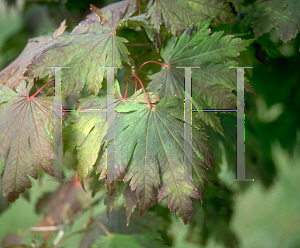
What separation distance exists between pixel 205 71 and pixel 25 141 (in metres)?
0.40

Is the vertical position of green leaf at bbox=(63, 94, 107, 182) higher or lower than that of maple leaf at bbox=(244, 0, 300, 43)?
lower

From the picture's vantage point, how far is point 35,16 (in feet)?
3.37

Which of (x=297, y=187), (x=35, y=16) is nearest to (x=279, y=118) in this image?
(x=35, y=16)

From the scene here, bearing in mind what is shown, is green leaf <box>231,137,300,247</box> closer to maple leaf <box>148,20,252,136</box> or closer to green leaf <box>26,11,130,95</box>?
maple leaf <box>148,20,252,136</box>

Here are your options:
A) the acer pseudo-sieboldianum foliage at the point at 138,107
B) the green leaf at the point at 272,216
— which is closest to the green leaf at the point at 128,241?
the acer pseudo-sieboldianum foliage at the point at 138,107

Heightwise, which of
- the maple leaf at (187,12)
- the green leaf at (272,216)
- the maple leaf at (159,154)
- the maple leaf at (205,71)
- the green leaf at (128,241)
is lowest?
the green leaf at (272,216)

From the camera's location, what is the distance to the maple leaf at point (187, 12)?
539mm

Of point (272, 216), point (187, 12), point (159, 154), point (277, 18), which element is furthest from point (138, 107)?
point (272, 216)

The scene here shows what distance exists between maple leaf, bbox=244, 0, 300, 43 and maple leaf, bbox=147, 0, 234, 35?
12 centimetres

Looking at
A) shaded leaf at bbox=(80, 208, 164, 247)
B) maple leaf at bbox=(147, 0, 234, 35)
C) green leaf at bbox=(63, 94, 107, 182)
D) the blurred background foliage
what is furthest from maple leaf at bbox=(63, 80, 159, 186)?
shaded leaf at bbox=(80, 208, 164, 247)

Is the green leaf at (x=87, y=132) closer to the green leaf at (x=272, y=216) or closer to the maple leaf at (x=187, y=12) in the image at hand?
the maple leaf at (x=187, y=12)

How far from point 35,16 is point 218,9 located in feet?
2.60

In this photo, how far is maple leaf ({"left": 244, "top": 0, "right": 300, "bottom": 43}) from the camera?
595 mm

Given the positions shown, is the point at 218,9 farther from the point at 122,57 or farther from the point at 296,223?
the point at 296,223
